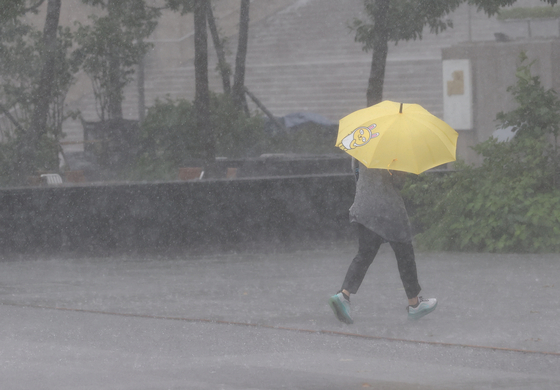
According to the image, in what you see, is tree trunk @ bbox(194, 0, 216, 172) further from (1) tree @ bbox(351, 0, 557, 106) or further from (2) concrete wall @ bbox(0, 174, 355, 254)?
(2) concrete wall @ bbox(0, 174, 355, 254)

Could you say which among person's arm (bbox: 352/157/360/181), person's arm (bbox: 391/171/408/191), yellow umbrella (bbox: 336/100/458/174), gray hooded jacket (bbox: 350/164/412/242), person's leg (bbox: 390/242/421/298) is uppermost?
yellow umbrella (bbox: 336/100/458/174)

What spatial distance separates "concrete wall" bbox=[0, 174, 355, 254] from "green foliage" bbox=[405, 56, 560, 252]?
1.28 m

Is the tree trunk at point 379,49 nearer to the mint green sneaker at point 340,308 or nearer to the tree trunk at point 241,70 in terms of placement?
the tree trunk at point 241,70

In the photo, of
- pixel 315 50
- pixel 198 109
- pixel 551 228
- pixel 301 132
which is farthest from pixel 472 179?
pixel 315 50

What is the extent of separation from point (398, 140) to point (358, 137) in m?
0.31

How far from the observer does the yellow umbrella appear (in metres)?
7.08

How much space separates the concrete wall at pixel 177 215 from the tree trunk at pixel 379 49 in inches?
194

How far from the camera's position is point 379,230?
24.5ft

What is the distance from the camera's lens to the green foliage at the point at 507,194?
11.7 m

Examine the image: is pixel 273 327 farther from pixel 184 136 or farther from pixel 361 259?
pixel 184 136

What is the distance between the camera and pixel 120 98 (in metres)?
27.9

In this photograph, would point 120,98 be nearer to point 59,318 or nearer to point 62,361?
point 59,318

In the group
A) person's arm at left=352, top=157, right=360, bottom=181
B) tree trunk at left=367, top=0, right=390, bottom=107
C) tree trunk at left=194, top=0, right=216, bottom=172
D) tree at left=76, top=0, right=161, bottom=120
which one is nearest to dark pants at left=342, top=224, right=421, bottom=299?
person's arm at left=352, top=157, right=360, bottom=181

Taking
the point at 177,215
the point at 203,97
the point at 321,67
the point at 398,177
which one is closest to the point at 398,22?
the point at 203,97
